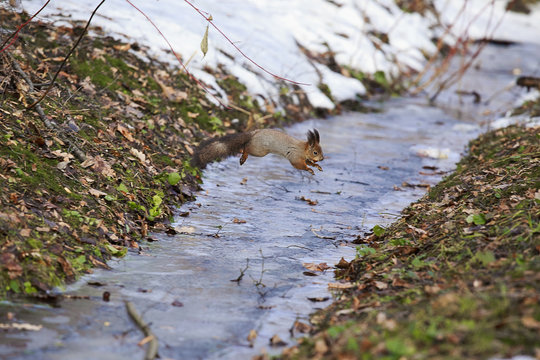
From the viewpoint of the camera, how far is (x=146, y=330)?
371 centimetres

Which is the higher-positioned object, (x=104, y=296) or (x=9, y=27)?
(x=9, y=27)

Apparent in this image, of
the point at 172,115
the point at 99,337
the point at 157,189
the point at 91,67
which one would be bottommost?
the point at 99,337

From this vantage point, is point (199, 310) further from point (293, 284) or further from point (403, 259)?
point (403, 259)

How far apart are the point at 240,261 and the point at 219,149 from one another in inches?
50.6

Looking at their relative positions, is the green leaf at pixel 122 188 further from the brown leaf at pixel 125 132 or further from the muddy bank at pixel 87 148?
the brown leaf at pixel 125 132

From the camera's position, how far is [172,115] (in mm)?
8266

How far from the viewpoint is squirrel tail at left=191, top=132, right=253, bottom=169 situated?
19.5ft

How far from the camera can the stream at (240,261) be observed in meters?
3.71

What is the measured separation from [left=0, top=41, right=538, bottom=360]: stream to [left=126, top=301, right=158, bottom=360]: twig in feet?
0.15

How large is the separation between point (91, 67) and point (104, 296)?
4.64m

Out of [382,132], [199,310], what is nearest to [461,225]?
[199,310]

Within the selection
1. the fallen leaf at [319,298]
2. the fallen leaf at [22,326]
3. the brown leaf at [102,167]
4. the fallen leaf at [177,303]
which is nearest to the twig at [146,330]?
the fallen leaf at [177,303]

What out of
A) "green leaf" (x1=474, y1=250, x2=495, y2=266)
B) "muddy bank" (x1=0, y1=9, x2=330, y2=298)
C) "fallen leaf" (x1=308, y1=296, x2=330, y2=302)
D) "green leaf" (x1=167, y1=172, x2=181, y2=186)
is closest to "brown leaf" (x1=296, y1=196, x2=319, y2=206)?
"muddy bank" (x1=0, y1=9, x2=330, y2=298)

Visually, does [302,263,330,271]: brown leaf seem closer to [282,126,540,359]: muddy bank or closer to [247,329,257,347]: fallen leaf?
[282,126,540,359]: muddy bank
